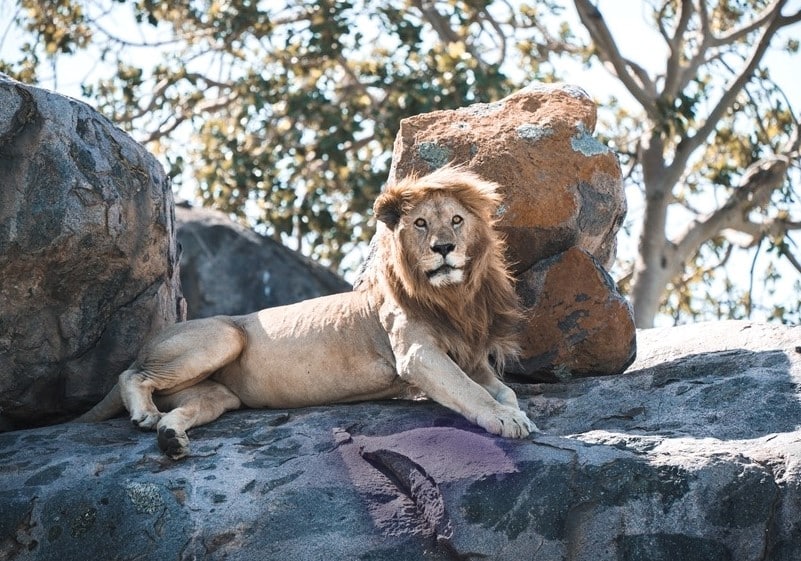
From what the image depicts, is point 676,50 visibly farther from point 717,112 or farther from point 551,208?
point 551,208

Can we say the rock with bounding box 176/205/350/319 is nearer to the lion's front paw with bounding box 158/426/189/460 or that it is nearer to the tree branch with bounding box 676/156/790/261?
the tree branch with bounding box 676/156/790/261

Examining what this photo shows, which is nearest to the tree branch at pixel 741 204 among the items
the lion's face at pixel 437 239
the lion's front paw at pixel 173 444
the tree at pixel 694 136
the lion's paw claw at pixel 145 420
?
the tree at pixel 694 136

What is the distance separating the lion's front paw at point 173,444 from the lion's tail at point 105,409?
97 centimetres

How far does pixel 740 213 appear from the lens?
15.4 metres

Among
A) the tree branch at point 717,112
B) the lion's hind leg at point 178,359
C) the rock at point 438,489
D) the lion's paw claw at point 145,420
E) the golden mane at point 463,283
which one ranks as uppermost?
the tree branch at point 717,112

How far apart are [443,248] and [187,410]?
1574 millimetres

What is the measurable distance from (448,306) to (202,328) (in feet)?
4.69

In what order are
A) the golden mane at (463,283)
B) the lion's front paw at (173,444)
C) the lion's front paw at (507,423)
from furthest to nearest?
the golden mane at (463,283), the lion's front paw at (173,444), the lion's front paw at (507,423)

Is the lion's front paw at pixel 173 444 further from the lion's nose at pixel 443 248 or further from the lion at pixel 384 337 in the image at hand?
the lion's nose at pixel 443 248

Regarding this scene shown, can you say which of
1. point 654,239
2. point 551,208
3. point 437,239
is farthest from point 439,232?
point 654,239

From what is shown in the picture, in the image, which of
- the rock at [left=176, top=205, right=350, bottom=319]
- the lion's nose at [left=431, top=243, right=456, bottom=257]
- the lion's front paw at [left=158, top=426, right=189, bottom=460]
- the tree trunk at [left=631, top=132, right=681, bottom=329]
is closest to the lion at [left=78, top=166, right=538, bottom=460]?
the lion's nose at [left=431, top=243, right=456, bottom=257]

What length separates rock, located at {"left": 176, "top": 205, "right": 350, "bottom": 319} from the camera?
13930mm

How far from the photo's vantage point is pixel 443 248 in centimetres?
673

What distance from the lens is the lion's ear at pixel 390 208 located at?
693 cm
